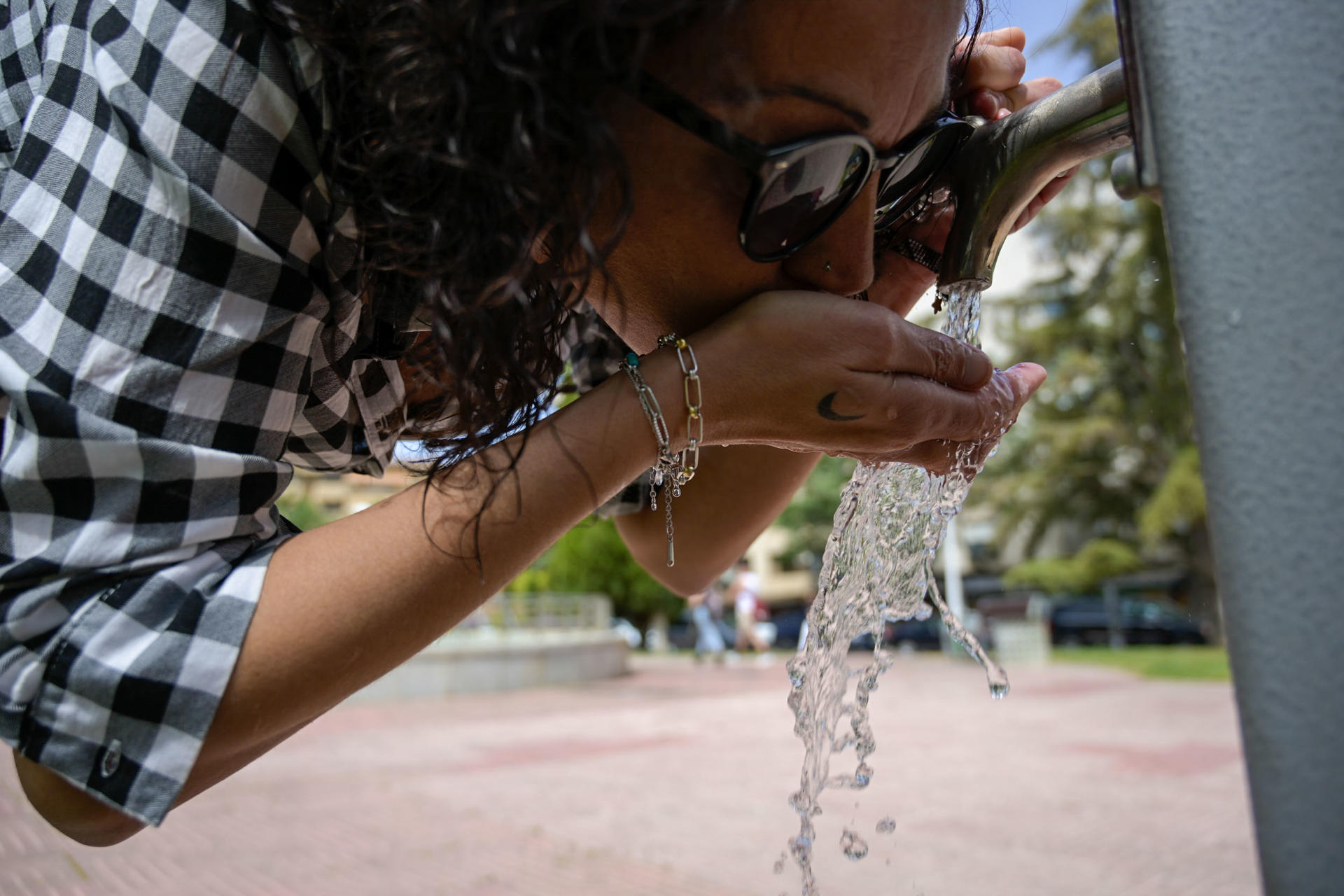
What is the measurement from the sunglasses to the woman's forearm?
486 millimetres

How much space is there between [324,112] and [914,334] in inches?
24.6

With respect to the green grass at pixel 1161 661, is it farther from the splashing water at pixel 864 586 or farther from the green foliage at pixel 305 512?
the green foliage at pixel 305 512

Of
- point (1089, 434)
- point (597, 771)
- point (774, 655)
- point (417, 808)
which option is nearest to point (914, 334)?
point (417, 808)

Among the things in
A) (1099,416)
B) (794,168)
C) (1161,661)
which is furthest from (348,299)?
(1099,416)

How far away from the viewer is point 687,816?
4973 millimetres

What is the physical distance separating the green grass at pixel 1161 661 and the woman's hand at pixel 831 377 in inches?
377

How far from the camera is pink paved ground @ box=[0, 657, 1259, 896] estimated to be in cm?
388

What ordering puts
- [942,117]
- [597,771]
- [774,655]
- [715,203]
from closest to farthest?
[715,203] < [942,117] < [597,771] < [774,655]

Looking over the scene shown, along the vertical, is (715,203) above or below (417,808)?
above

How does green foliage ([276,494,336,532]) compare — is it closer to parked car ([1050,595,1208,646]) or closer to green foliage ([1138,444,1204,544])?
green foliage ([1138,444,1204,544])

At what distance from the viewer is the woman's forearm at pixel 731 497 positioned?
5.00 ft

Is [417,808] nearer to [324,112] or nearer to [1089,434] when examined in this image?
[324,112]

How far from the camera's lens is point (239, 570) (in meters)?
0.85

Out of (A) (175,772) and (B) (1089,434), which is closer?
(A) (175,772)
